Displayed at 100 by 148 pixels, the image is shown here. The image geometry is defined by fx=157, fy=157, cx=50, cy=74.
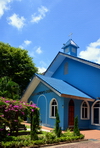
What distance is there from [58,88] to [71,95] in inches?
59.0

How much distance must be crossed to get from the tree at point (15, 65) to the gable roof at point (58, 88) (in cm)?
542

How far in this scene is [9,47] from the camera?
25.3 meters

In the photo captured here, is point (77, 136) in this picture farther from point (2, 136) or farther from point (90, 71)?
point (90, 71)

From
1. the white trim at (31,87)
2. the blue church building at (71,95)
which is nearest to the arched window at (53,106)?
the blue church building at (71,95)

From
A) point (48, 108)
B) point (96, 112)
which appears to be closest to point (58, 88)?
point (48, 108)

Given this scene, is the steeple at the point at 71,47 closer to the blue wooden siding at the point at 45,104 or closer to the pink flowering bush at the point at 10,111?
the blue wooden siding at the point at 45,104

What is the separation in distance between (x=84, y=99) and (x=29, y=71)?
13094 mm

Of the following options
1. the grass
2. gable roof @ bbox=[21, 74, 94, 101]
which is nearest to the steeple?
gable roof @ bbox=[21, 74, 94, 101]

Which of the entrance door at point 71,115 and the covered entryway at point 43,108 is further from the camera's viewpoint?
the covered entryway at point 43,108

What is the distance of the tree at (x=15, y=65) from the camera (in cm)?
2433

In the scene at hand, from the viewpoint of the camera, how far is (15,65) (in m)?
25.0

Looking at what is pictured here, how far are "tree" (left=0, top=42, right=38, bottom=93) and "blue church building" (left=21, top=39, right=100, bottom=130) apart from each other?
567 centimetres

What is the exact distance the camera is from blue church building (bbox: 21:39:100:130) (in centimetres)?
1405

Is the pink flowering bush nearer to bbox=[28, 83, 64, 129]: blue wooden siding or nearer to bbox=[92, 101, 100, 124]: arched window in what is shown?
bbox=[28, 83, 64, 129]: blue wooden siding
